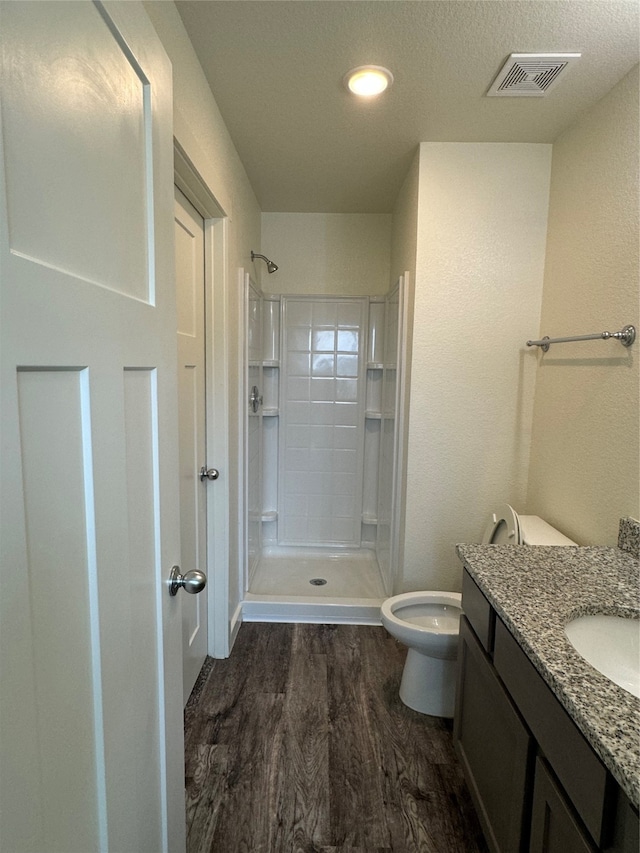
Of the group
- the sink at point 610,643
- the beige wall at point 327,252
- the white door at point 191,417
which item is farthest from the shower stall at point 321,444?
the sink at point 610,643

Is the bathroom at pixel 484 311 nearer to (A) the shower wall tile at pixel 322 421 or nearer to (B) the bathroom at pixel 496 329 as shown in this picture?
(B) the bathroom at pixel 496 329

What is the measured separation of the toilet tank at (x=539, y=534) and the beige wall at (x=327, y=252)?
1.88 metres

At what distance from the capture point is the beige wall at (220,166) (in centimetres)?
129

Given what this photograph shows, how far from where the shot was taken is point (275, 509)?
3.30 meters

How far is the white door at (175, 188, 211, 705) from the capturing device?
5.43 feet

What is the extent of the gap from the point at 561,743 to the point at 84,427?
996 mm

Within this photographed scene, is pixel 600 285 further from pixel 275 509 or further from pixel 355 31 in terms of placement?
pixel 275 509

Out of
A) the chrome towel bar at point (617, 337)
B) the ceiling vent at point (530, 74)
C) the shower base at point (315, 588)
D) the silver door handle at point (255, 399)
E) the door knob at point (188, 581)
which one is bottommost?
the shower base at point (315, 588)

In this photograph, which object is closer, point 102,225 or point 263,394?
point 102,225

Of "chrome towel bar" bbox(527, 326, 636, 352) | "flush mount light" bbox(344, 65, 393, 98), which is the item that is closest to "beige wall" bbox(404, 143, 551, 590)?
"chrome towel bar" bbox(527, 326, 636, 352)

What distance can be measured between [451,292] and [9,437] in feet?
6.44

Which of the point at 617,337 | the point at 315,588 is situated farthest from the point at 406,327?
the point at 315,588

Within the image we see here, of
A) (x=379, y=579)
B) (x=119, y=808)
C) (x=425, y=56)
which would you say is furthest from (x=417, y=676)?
(x=425, y=56)

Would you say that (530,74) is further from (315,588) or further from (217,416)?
(315,588)
